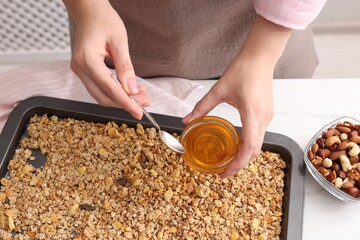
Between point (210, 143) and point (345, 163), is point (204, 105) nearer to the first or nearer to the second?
point (210, 143)

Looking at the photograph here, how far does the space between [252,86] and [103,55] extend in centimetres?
24

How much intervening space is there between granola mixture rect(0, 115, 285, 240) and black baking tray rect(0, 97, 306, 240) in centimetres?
1

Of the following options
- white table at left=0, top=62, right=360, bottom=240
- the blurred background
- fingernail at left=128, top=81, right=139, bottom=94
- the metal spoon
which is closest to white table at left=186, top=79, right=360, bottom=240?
Result: white table at left=0, top=62, right=360, bottom=240

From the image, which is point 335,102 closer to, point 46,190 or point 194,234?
point 194,234

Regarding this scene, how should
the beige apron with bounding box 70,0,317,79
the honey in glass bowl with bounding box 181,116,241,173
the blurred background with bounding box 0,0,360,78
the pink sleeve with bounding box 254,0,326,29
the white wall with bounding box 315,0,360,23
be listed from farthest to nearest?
the white wall with bounding box 315,0,360,23 → the blurred background with bounding box 0,0,360,78 → the beige apron with bounding box 70,0,317,79 → the honey in glass bowl with bounding box 181,116,241,173 → the pink sleeve with bounding box 254,0,326,29

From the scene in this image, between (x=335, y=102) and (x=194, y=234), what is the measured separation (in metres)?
0.39

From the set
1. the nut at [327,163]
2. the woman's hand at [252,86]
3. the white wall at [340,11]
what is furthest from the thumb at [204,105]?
the white wall at [340,11]

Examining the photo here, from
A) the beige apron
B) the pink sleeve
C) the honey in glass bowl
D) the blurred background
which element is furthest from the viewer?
the blurred background

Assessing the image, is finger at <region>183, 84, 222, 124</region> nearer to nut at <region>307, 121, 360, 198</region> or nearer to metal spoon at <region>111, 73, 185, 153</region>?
metal spoon at <region>111, 73, 185, 153</region>

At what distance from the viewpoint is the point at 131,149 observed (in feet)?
3.40

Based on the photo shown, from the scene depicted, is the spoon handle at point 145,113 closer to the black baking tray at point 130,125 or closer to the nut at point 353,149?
the black baking tray at point 130,125

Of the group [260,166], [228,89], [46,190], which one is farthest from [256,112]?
[46,190]

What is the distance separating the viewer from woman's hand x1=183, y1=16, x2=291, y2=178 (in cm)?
87

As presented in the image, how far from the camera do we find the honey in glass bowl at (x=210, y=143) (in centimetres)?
93
